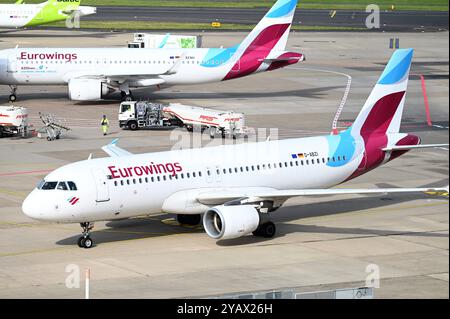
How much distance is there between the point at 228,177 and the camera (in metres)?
51.3

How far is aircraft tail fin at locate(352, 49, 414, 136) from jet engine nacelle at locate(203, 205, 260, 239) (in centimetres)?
960

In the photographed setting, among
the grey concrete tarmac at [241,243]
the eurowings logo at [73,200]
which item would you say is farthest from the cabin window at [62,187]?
the grey concrete tarmac at [241,243]

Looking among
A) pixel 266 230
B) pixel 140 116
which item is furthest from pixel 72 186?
pixel 140 116

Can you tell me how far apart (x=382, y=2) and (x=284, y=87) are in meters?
81.5

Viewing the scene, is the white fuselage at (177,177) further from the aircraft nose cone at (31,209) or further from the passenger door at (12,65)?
the passenger door at (12,65)

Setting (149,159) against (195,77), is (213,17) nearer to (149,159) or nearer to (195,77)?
(195,77)

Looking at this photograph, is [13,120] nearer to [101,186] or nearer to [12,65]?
[12,65]

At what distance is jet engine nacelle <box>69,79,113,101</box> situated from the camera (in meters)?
93.4

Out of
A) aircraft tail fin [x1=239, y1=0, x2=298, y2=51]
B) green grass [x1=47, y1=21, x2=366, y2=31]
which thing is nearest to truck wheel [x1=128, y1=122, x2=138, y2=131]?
aircraft tail fin [x1=239, y1=0, x2=298, y2=51]

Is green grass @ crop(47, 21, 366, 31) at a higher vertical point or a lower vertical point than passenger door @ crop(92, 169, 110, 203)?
higher

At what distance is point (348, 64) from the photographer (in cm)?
12569

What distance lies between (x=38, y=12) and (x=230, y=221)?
91.5 meters

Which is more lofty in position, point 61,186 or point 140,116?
point 61,186

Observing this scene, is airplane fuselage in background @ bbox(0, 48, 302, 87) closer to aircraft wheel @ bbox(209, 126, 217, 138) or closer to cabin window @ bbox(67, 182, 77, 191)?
aircraft wheel @ bbox(209, 126, 217, 138)
